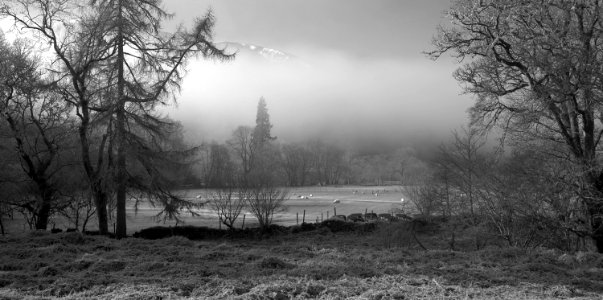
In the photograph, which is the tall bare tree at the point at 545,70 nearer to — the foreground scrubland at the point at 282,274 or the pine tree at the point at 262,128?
the foreground scrubland at the point at 282,274

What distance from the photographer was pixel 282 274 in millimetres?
6781

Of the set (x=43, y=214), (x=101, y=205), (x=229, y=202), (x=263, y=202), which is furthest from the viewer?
(x=229, y=202)

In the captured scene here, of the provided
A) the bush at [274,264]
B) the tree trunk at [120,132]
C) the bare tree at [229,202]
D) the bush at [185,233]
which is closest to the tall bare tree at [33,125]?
the tree trunk at [120,132]

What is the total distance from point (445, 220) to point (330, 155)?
408 ft

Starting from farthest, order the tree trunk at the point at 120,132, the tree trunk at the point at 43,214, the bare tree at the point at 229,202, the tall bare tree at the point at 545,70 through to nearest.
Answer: the bare tree at the point at 229,202 < the tree trunk at the point at 43,214 < the tree trunk at the point at 120,132 < the tall bare tree at the point at 545,70

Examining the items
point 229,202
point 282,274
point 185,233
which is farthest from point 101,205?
point 282,274

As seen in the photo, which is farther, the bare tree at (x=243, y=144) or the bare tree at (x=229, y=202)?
the bare tree at (x=243, y=144)

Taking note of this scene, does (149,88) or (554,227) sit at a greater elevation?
(149,88)

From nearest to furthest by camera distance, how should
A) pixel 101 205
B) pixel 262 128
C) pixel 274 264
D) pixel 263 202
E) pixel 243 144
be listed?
1. pixel 274 264
2. pixel 101 205
3. pixel 263 202
4. pixel 262 128
5. pixel 243 144

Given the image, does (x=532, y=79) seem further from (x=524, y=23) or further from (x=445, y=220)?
(x=445, y=220)

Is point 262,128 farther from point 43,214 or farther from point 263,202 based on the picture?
point 43,214

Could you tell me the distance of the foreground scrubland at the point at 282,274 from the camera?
18.7 feet

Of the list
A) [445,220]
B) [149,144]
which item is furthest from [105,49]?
[445,220]

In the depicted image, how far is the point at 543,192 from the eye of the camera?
1277 cm
